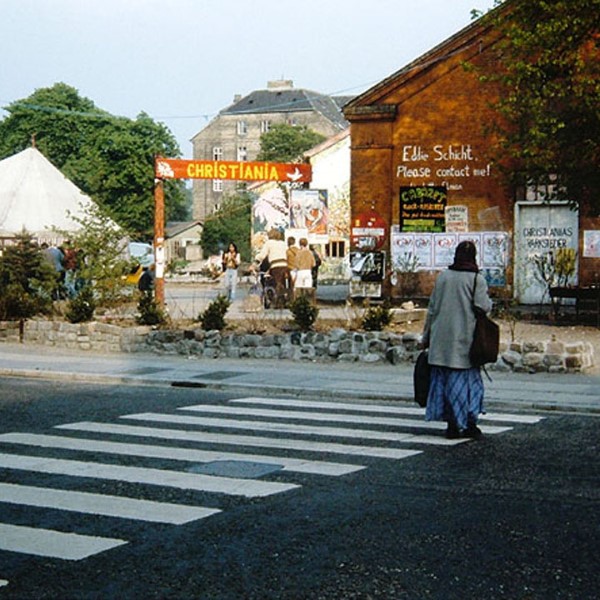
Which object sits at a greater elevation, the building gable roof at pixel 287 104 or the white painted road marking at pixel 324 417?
the building gable roof at pixel 287 104

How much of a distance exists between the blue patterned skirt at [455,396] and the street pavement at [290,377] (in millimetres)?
3017

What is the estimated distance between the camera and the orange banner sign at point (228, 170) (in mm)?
26516

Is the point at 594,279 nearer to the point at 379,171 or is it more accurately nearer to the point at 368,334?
the point at 379,171

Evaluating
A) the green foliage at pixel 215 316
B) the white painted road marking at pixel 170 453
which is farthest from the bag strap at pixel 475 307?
the green foliage at pixel 215 316

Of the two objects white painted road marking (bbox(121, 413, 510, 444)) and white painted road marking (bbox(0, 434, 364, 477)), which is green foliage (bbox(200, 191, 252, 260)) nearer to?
white painted road marking (bbox(121, 413, 510, 444))

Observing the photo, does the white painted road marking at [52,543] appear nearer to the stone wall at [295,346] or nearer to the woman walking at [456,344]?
the woman walking at [456,344]

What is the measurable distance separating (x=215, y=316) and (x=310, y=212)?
42.4ft

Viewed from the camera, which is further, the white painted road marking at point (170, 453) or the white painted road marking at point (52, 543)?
the white painted road marking at point (170, 453)

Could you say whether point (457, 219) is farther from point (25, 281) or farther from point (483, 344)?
point (483, 344)

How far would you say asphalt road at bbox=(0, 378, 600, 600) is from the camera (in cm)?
601

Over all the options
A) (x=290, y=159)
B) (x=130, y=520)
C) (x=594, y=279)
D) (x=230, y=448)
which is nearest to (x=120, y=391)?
(x=230, y=448)

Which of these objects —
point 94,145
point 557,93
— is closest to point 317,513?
point 557,93

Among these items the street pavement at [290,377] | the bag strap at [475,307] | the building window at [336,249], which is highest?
the building window at [336,249]

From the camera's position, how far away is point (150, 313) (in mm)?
21172
